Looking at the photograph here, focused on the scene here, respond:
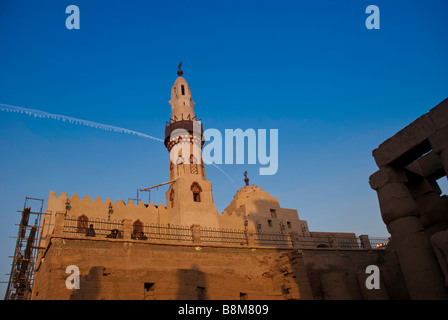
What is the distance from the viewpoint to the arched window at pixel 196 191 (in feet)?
83.2

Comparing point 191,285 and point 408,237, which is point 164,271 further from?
point 408,237

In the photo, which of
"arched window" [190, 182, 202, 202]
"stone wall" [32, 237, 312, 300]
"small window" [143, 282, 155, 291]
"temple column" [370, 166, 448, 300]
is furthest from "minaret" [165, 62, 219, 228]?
"temple column" [370, 166, 448, 300]

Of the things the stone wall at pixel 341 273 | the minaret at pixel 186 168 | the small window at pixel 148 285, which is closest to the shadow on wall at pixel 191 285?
the small window at pixel 148 285

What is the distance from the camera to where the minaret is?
24.1 metres

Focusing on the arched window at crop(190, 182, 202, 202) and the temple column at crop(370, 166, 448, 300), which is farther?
the arched window at crop(190, 182, 202, 202)

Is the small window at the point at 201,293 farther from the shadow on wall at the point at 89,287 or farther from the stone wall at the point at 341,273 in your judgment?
the stone wall at the point at 341,273

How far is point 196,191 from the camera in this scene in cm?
2553

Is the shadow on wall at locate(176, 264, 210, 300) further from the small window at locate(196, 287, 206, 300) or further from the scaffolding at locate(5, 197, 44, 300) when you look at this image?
the scaffolding at locate(5, 197, 44, 300)

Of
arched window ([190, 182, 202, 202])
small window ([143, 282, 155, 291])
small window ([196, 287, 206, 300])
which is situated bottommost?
small window ([196, 287, 206, 300])

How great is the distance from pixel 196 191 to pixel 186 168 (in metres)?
2.21

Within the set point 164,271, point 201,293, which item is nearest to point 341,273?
point 201,293
